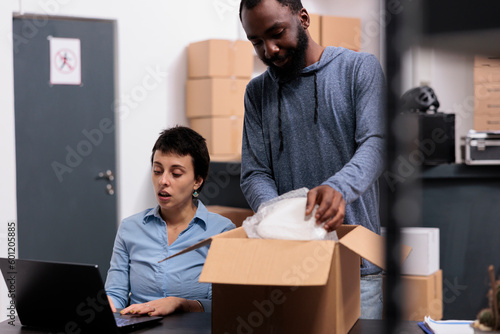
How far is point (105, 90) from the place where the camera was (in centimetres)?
396

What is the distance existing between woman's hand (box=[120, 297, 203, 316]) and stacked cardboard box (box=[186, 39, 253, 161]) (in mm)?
2301

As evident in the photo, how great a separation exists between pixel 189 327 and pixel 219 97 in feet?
8.76

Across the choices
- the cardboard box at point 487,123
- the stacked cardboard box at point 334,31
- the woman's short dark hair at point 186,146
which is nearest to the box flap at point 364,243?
the woman's short dark hair at point 186,146

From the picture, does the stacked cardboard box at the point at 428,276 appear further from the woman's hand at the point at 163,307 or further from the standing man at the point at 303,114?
the woman's hand at the point at 163,307

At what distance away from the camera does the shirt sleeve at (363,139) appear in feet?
4.04

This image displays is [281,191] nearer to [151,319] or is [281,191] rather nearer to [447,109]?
[151,319]

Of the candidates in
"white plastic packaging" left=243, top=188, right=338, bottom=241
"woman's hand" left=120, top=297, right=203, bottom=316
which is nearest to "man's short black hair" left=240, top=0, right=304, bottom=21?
"white plastic packaging" left=243, top=188, right=338, bottom=241

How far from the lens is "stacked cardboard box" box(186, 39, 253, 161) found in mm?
3873

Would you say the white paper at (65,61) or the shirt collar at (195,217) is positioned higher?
the white paper at (65,61)

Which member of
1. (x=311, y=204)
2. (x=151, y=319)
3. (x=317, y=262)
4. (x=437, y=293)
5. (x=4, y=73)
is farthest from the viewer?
(x=4, y=73)

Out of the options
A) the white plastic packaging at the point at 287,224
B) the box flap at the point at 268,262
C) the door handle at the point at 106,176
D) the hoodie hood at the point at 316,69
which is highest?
the hoodie hood at the point at 316,69

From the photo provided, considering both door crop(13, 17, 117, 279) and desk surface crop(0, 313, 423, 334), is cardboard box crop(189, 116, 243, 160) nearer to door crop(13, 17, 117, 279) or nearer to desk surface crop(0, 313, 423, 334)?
door crop(13, 17, 117, 279)

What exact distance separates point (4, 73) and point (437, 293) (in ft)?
8.96

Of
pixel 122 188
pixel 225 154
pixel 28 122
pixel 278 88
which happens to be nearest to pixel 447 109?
pixel 225 154
